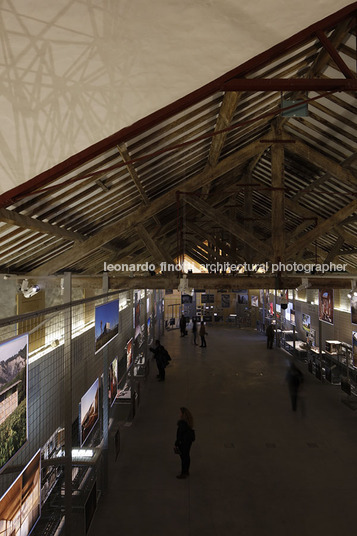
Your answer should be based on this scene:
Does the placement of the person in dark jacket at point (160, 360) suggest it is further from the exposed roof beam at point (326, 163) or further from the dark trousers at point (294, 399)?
the exposed roof beam at point (326, 163)

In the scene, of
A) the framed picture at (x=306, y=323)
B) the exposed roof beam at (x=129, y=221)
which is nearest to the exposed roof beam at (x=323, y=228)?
the exposed roof beam at (x=129, y=221)

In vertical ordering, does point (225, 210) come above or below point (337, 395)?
above

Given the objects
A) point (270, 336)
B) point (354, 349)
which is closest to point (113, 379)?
point (354, 349)

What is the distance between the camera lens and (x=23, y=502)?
105 inches

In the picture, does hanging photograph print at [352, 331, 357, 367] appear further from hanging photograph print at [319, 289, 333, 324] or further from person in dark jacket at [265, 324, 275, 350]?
person in dark jacket at [265, 324, 275, 350]

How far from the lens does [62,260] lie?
22.4 ft

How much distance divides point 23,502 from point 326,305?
11.5 meters

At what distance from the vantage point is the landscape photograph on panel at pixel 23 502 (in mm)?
2414

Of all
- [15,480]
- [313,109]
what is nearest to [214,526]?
A: [15,480]

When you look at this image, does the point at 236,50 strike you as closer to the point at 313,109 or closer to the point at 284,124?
the point at 313,109

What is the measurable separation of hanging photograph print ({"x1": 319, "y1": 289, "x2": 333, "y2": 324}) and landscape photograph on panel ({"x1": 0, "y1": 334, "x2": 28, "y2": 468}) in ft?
36.6

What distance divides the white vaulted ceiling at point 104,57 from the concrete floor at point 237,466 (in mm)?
4616

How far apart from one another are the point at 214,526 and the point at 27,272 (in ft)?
18.2

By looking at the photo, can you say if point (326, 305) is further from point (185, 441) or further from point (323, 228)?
point (185, 441)
